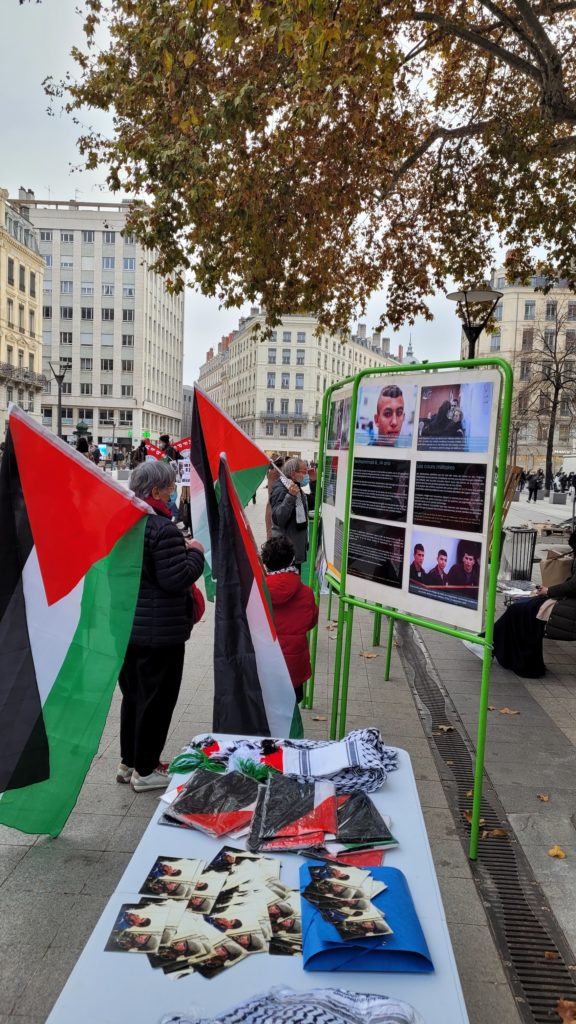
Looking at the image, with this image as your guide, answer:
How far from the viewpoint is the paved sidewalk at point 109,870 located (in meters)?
2.54

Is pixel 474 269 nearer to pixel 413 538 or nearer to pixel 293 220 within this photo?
pixel 293 220

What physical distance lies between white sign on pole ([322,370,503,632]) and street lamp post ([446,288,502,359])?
25.4 ft

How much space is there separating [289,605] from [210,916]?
Result: 8.49 ft

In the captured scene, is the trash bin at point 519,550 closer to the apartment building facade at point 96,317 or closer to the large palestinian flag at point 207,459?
the large palestinian flag at point 207,459

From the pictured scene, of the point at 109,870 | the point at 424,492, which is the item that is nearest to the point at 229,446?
the point at 424,492

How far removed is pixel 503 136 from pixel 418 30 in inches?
77.7

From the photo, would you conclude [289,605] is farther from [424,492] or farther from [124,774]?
[124,774]

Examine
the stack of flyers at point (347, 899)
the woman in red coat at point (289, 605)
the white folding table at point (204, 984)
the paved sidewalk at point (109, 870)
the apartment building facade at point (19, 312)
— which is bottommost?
the paved sidewalk at point (109, 870)

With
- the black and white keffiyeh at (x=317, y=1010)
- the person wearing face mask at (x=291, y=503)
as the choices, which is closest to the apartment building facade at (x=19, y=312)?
the person wearing face mask at (x=291, y=503)

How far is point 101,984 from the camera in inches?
62.3

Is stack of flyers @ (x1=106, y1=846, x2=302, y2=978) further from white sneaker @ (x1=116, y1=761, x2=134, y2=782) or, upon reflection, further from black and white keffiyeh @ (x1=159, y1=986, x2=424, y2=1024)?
white sneaker @ (x1=116, y1=761, x2=134, y2=782)

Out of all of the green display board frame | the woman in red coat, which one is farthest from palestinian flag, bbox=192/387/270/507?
the green display board frame

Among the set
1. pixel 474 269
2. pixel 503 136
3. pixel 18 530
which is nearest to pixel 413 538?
pixel 18 530

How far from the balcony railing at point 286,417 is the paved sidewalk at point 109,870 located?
334 ft
